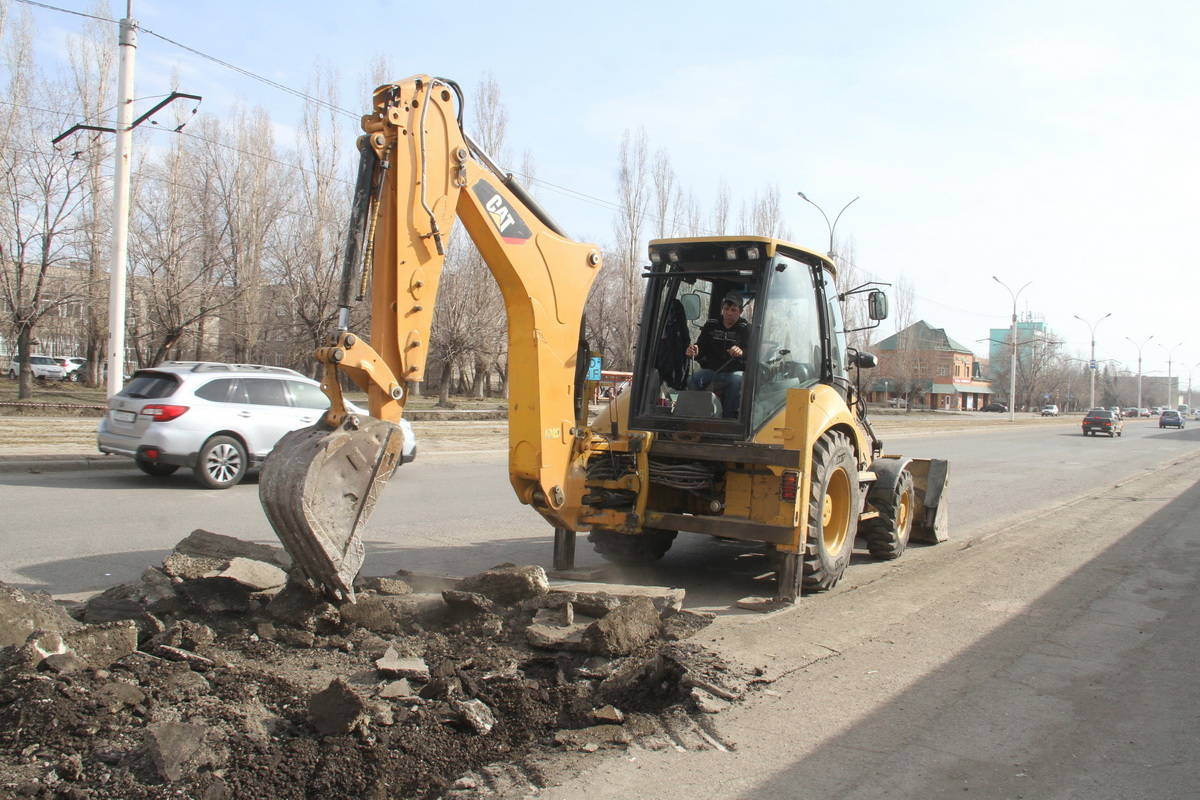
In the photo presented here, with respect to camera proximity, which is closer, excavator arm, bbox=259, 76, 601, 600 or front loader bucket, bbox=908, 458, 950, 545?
excavator arm, bbox=259, 76, 601, 600

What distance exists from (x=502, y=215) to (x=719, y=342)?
214 cm

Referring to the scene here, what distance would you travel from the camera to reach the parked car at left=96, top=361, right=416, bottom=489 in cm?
1188

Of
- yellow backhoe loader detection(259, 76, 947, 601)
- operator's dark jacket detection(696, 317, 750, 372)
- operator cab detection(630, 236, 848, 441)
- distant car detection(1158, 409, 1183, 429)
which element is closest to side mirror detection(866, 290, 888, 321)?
yellow backhoe loader detection(259, 76, 947, 601)

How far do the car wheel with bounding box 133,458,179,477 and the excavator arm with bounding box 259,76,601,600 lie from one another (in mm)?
8128

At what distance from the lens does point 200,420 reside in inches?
474

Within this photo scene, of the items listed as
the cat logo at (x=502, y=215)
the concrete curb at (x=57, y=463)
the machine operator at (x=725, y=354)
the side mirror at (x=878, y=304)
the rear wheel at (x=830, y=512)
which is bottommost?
the concrete curb at (x=57, y=463)

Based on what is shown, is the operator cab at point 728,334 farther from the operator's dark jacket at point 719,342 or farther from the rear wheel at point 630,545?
the rear wheel at point 630,545

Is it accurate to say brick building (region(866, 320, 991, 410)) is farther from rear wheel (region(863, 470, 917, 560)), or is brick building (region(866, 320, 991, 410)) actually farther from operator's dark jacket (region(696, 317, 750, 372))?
operator's dark jacket (region(696, 317, 750, 372))

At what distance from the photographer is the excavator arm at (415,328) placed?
15.5 ft

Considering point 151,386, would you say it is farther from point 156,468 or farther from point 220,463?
point 220,463

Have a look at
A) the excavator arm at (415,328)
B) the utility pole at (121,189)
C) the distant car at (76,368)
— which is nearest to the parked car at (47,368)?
the distant car at (76,368)

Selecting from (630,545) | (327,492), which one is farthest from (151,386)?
(327,492)

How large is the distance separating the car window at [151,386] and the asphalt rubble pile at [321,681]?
6.92 meters

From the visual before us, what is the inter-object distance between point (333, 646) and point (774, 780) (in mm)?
2516
